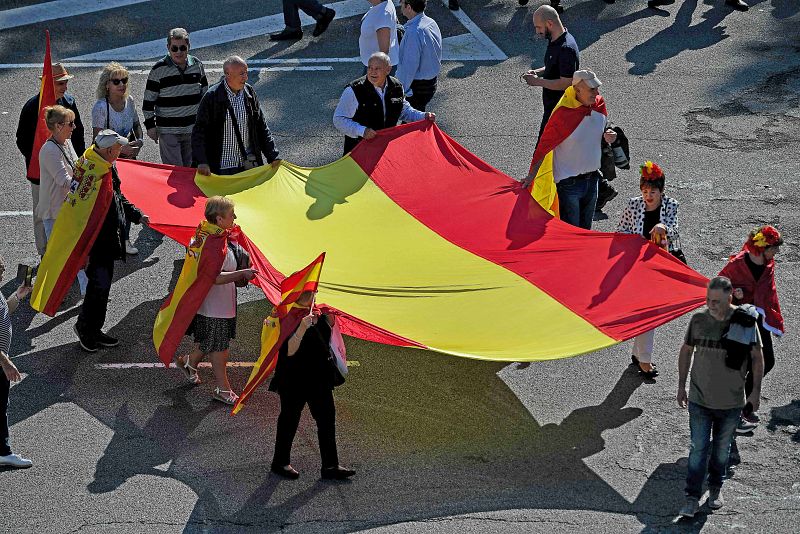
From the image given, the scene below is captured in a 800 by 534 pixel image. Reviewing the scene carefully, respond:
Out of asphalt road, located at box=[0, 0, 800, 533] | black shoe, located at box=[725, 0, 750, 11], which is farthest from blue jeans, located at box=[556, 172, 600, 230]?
black shoe, located at box=[725, 0, 750, 11]

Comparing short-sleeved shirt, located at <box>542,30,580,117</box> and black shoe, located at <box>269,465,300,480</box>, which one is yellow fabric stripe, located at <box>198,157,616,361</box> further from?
short-sleeved shirt, located at <box>542,30,580,117</box>

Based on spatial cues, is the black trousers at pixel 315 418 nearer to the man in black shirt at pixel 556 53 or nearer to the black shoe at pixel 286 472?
the black shoe at pixel 286 472

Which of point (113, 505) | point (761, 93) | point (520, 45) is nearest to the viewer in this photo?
point (113, 505)

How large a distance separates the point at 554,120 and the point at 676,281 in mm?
2244

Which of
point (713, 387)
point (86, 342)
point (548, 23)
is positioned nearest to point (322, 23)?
point (548, 23)

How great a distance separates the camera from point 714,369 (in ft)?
23.1

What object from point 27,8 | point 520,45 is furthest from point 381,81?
point 27,8

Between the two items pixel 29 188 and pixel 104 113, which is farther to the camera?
pixel 29 188

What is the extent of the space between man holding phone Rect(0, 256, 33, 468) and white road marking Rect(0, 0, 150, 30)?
33.4 ft

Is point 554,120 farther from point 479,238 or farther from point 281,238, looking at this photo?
point 281,238

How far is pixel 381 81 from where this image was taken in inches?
403

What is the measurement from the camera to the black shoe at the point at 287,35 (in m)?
16.1

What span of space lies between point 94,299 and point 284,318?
231 centimetres

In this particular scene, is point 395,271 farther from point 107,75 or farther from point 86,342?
point 107,75
